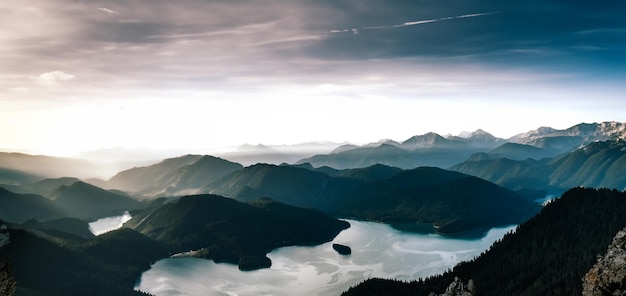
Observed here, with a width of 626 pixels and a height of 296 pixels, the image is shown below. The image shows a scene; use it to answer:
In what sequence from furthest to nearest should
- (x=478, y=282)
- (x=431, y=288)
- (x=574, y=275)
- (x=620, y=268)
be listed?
1. (x=478, y=282)
2. (x=431, y=288)
3. (x=574, y=275)
4. (x=620, y=268)

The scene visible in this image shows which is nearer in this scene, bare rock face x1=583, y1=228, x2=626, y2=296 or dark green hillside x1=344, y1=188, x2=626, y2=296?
bare rock face x1=583, y1=228, x2=626, y2=296

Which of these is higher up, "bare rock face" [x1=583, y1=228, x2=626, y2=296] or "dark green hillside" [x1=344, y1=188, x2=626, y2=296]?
"bare rock face" [x1=583, y1=228, x2=626, y2=296]

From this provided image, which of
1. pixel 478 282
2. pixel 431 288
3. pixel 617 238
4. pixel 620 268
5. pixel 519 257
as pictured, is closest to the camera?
pixel 620 268

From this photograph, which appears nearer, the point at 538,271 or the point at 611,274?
the point at 611,274

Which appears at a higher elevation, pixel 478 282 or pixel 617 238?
pixel 617 238

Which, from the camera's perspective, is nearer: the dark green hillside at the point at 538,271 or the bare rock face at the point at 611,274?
the bare rock face at the point at 611,274

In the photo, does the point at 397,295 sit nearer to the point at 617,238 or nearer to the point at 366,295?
the point at 366,295

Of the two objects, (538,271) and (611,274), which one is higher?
(611,274)

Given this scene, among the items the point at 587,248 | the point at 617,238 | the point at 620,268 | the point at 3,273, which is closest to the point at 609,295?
the point at 620,268
